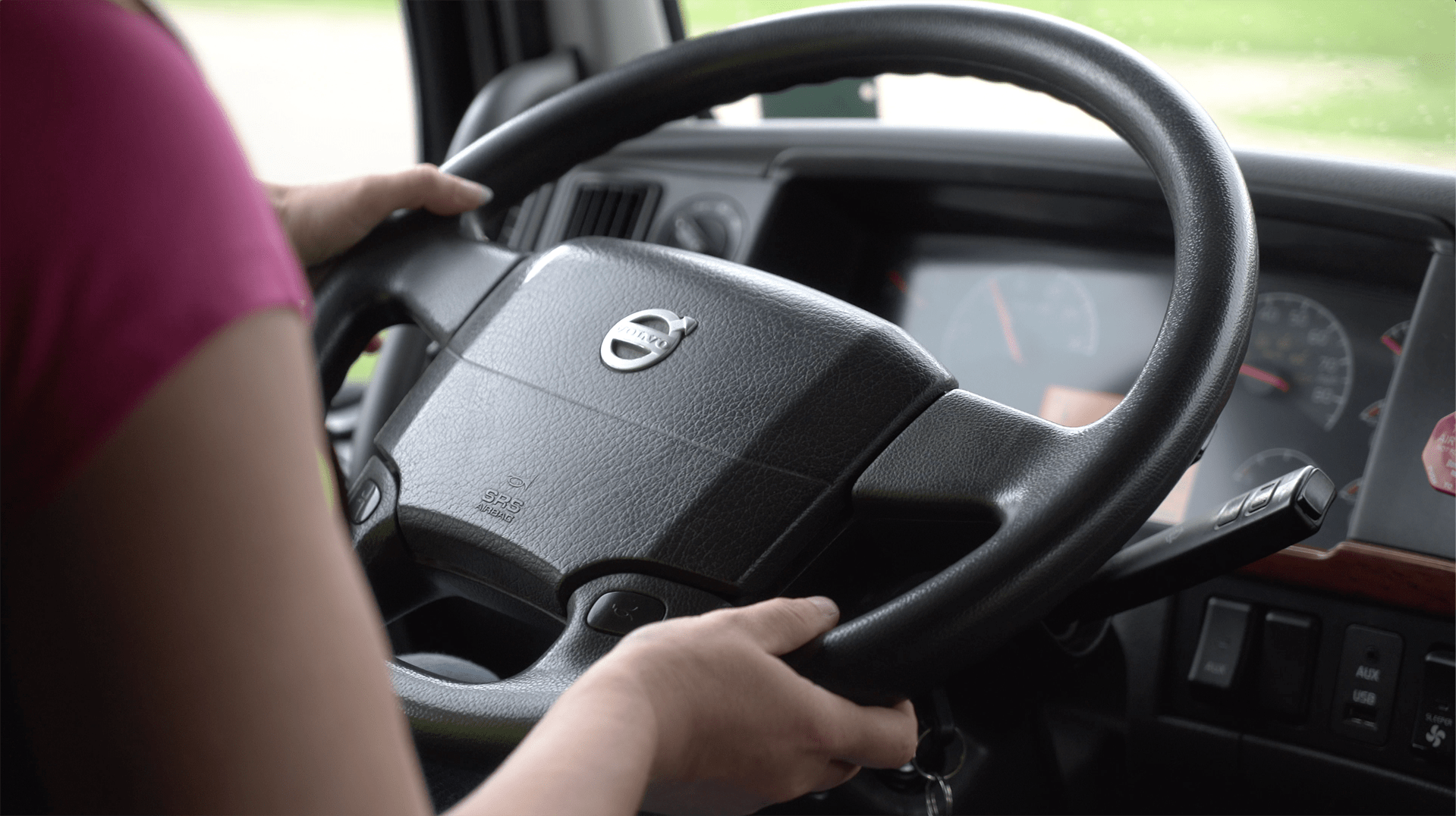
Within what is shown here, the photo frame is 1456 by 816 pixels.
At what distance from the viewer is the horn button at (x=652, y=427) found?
26.4 inches

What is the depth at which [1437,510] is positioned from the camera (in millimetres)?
874

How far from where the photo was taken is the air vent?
136 centimetres

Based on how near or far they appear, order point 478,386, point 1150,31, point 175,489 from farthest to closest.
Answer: point 1150,31 < point 478,386 < point 175,489

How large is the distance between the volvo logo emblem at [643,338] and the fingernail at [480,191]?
20cm

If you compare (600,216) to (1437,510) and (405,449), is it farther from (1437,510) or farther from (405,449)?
(1437,510)

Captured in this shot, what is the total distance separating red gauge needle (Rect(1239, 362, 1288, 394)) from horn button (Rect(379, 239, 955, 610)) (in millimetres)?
488

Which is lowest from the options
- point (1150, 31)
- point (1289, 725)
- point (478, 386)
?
point (1289, 725)

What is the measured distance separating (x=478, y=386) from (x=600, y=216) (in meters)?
0.64

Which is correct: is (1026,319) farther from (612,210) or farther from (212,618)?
(212,618)

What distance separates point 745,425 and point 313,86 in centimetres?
263

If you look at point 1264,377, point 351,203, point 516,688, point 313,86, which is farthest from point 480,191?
point 313,86

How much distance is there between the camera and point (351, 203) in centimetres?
88

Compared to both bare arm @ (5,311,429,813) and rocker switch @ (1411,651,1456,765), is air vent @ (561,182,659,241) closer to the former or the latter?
rocker switch @ (1411,651,1456,765)

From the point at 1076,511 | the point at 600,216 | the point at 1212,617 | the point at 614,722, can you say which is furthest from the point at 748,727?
the point at 600,216
